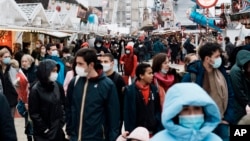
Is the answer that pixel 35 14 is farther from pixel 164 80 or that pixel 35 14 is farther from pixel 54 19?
pixel 164 80

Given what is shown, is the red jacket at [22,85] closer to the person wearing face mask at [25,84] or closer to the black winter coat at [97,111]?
the person wearing face mask at [25,84]

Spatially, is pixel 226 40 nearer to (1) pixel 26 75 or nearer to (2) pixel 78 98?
(1) pixel 26 75

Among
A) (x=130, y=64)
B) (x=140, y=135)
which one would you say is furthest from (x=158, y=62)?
(x=130, y=64)

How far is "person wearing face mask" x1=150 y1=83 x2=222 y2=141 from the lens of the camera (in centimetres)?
263

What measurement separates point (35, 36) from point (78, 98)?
80.8 ft

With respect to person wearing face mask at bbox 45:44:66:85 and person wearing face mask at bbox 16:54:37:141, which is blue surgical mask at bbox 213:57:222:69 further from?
person wearing face mask at bbox 45:44:66:85

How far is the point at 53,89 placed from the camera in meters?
5.73

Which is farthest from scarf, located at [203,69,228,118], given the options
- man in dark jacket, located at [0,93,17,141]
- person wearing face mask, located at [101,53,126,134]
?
man in dark jacket, located at [0,93,17,141]

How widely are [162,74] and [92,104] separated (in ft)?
5.91

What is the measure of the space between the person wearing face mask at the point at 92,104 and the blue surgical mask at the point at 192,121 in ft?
7.47

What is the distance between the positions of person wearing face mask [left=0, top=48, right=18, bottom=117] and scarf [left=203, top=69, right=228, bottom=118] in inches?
145

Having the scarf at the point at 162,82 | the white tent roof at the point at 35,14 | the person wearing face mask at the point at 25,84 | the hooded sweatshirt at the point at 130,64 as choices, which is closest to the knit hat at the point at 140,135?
the scarf at the point at 162,82

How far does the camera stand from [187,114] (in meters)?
2.71

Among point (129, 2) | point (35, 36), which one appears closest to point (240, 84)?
point (35, 36)
